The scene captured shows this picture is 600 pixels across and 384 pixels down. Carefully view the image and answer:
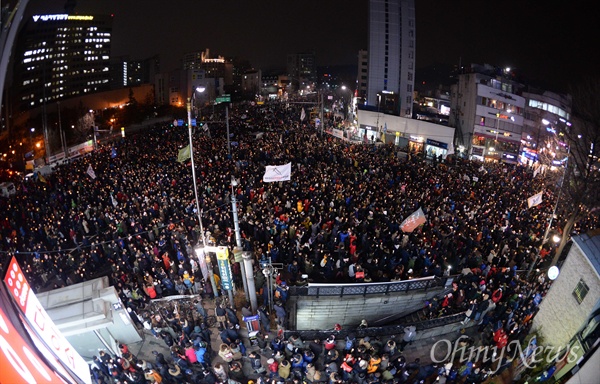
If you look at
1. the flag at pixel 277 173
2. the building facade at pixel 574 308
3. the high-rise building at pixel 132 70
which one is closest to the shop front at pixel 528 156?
the building facade at pixel 574 308

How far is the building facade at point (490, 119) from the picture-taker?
3634 centimetres

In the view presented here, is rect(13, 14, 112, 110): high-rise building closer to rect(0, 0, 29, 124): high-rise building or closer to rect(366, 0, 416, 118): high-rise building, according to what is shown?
rect(366, 0, 416, 118): high-rise building

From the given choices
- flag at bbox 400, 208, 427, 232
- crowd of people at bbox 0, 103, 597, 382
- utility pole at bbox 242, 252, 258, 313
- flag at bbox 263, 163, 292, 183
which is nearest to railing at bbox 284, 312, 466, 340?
crowd of people at bbox 0, 103, 597, 382

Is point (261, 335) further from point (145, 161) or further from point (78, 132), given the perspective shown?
point (78, 132)

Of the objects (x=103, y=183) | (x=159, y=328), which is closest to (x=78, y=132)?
(x=103, y=183)

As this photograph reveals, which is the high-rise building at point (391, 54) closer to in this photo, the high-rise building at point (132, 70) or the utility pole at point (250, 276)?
the utility pole at point (250, 276)

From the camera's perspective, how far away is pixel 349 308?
12.2m

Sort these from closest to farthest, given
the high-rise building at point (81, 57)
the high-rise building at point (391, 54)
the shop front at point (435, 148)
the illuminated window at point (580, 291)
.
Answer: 1. the illuminated window at point (580, 291)
2. the shop front at point (435, 148)
3. the high-rise building at point (391, 54)
4. the high-rise building at point (81, 57)

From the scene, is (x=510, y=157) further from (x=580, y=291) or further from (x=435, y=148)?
(x=580, y=291)

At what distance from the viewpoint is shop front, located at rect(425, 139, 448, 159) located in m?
34.9

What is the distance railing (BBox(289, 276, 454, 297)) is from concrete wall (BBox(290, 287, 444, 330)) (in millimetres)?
173

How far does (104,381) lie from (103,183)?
13861 mm

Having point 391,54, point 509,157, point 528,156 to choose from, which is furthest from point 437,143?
point 391,54

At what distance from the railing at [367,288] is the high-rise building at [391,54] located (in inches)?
1750
